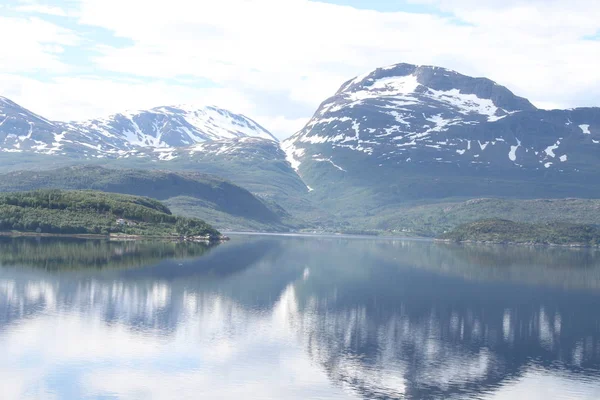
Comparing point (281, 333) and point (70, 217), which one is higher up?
point (70, 217)

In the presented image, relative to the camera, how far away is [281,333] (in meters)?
69.0

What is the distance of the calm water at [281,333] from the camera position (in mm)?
51969

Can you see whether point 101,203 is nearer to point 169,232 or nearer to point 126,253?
point 169,232

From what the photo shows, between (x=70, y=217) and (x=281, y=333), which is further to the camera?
(x=70, y=217)

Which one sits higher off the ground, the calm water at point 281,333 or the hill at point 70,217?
the hill at point 70,217

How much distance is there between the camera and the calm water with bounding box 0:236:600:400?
52.0m

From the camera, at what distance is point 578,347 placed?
225 feet

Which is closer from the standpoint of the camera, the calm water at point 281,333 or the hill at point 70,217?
the calm water at point 281,333

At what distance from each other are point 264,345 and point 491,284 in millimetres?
62572

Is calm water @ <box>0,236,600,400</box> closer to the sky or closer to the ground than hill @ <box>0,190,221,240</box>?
closer to the ground

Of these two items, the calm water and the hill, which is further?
the hill

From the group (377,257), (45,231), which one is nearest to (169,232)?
(45,231)

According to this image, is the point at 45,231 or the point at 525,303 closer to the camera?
the point at 525,303

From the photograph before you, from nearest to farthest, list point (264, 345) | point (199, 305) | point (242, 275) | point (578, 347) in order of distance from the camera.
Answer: point (264, 345)
point (578, 347)
point (199, 305)
point (242, 275)
